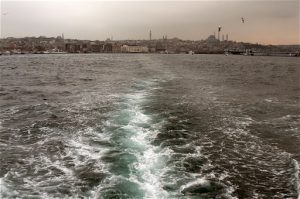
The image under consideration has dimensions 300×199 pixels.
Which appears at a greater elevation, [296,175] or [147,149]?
[147,149]

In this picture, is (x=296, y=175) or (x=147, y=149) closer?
(x=296, y=175)

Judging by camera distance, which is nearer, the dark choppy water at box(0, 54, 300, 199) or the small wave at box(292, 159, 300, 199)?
the dark choppy water at box(0, 54, 300, 199)

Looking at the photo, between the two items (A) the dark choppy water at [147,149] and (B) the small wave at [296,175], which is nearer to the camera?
(A) the dark choppy water at [147,149]

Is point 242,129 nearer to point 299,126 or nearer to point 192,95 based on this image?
point 299,126

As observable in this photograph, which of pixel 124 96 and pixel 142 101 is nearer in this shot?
pixel 142 101

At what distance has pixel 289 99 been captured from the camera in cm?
3269

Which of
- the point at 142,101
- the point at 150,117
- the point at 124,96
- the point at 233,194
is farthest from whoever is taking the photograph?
the point at 124,96

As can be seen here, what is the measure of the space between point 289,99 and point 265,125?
42.2ft

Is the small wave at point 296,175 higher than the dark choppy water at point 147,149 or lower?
lower

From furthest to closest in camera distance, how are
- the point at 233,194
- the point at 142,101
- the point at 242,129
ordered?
the point at 142,101, the point at 242,129, the point at 233,194

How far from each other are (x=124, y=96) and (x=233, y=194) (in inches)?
761

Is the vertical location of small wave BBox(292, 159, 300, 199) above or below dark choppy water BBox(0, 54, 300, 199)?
below

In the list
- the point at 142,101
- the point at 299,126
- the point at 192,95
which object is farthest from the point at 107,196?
the point at 192,95

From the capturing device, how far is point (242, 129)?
66.3ft
